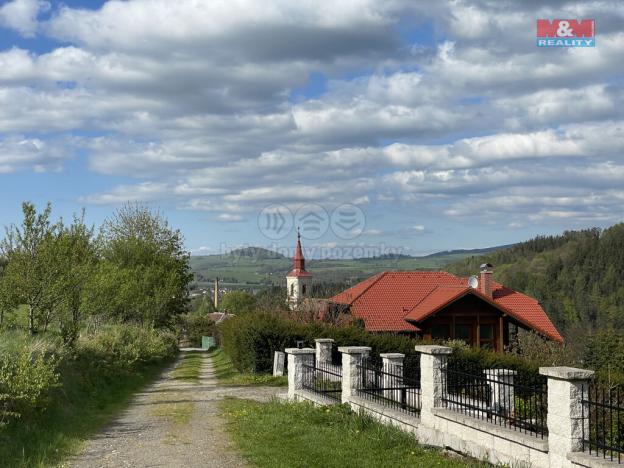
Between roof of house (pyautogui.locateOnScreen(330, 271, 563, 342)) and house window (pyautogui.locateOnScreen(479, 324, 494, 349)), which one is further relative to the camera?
house window (pyautogui.locateOnScreen(479, 324, 494, 349))

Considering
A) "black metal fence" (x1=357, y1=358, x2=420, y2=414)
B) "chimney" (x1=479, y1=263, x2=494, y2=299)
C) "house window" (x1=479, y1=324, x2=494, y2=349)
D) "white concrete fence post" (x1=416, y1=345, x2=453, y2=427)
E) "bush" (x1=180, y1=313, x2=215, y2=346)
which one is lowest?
"bush" (x1=180, y1=313, x2=215, y2=346)

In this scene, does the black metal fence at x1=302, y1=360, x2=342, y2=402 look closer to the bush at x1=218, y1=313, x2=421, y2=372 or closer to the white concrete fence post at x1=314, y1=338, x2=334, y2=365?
the white concrete fence post at x1=314, y1=338, x2=334, y2=365

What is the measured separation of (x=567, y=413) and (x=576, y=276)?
10137 centimetres

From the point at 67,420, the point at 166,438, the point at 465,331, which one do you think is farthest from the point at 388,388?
the point at 465,331

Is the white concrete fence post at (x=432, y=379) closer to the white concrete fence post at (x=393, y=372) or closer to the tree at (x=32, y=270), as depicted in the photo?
the white concrete fence post at (x=393, y=372)

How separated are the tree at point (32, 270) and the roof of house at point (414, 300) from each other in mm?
18551

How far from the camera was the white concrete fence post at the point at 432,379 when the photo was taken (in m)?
10.7

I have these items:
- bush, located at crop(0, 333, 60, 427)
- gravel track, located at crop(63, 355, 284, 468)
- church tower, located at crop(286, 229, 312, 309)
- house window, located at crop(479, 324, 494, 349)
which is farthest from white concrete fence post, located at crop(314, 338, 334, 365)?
church tower, located at crop(286, 229, 312, 309)

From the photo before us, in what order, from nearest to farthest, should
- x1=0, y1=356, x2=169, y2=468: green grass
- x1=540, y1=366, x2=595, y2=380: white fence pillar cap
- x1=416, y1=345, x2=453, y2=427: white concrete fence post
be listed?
x1=540, y1=366, x2=595, y2=380: white fence pillar cap → x1=0, y1=356, x2=169, y2=468: green grass → x1=416, y1=345, x2=453, y2=427: white concrete fence post

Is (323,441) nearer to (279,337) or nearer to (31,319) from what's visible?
(31,319)

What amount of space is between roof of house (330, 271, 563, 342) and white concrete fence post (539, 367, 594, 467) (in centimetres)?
2680

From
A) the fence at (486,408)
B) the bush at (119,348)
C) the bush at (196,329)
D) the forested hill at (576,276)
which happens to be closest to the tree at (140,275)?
the bush at (119,348)

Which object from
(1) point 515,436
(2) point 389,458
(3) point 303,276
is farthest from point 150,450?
(3) point 303,276

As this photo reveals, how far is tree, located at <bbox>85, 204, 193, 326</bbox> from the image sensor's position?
2755 centimetres
